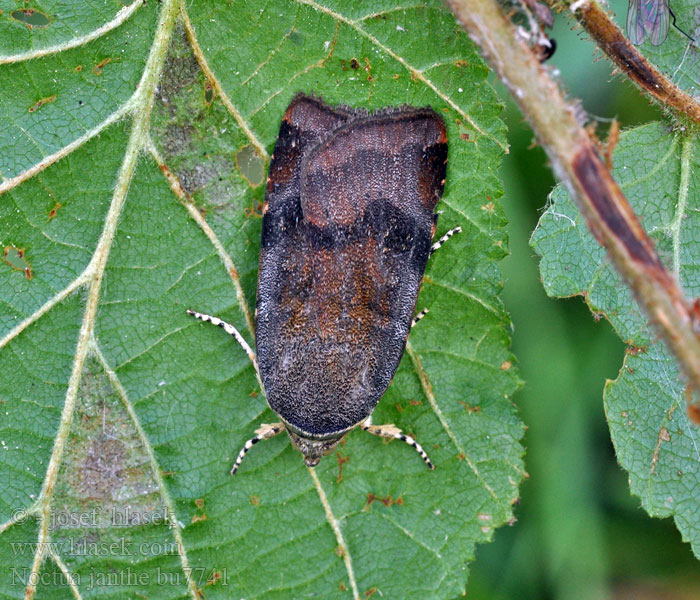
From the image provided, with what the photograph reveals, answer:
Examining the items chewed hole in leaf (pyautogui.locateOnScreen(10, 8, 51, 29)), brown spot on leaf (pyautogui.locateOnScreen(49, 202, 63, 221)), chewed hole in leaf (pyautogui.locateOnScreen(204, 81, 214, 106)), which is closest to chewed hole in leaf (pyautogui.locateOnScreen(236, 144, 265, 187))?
chewed hole in leaf (pyautogui.locateOnScreen(204, 81, 214, 106))

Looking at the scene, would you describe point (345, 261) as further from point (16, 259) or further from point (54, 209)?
point (16, 259)

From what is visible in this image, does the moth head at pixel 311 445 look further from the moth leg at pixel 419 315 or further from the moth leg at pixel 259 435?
the moth leg at pixel 419 315

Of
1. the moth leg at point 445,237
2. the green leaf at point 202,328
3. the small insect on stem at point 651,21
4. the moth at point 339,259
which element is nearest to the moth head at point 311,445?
the moth at point 339,259

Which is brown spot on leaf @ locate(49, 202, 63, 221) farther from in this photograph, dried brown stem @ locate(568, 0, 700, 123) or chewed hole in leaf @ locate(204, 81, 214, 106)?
dried brown stem @ locate(568, 0, 700, 123)

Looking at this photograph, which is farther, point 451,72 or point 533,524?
point 533,524

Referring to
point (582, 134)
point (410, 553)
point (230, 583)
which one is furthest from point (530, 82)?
point (230, 583)

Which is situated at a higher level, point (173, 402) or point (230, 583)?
point (173, 402)

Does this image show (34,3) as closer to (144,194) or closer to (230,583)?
(144,194)
